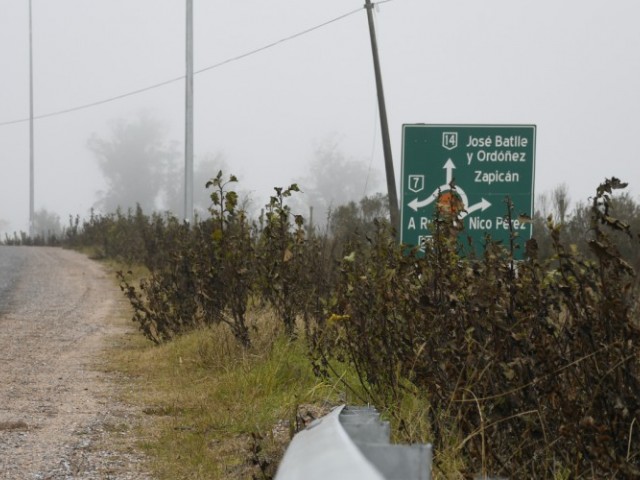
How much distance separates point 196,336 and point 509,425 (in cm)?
567

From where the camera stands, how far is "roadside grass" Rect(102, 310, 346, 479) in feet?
17.9

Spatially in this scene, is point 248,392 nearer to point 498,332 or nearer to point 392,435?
point 392,435

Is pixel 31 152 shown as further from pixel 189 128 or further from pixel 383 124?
pixel 383 124

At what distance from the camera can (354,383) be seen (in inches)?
267

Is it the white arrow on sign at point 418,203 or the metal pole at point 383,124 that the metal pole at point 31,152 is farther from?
the white arrow on sign at point 418,203

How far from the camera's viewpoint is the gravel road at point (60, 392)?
5484mm

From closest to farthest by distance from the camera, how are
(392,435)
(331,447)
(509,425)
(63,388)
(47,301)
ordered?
(331,447) → (509,425) → (392,435) → (63,388) → (47,301)

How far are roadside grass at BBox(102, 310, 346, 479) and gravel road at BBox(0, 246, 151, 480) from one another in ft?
0.67

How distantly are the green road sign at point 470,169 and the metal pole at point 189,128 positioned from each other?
470 inches

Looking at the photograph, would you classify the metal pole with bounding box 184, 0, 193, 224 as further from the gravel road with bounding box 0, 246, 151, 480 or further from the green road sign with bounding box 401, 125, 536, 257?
the green road sign with bounding box 401, 125, 536, 257

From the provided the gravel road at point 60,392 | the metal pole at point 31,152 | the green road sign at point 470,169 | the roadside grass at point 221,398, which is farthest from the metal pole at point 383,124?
the metal pole at point 31,152

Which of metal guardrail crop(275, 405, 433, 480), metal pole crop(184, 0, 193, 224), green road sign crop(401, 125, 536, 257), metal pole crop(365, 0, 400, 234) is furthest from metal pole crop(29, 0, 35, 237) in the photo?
metal guardrail crop(275, 405, 433, 480)

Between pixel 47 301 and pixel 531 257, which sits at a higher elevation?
pixel 531 257

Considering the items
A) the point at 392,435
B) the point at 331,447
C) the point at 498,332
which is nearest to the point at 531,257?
the point at 498,332
